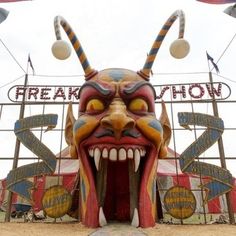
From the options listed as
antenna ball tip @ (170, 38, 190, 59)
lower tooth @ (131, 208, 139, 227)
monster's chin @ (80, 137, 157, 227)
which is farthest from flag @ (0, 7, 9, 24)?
lower tooth @ (131, 208, 139, 227)

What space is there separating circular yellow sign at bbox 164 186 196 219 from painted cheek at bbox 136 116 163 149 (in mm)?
1912

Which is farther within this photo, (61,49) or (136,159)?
(61,49)

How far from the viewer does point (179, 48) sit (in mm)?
5172

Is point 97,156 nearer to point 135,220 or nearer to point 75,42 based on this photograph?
point 135,220

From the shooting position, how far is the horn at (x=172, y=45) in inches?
204

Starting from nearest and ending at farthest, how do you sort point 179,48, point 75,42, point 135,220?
point 135,220
point 179,48
point 75,42

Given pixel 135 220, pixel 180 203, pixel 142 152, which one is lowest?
pixel 135 220

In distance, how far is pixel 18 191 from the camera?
7105 mm

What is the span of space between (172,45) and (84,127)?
1.96 metres

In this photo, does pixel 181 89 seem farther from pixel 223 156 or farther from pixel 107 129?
pixel 107 129

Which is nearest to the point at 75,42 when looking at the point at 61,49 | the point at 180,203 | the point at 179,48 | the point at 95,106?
the point at 61,49

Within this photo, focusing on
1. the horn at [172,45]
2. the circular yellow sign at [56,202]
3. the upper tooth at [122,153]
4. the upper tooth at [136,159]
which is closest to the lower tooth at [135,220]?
the upper tooth at [136,159]

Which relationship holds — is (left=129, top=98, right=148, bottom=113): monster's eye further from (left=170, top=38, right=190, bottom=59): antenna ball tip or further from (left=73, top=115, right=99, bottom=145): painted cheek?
(left=170, top=38, right=190, bottom=59): antenna ball tip

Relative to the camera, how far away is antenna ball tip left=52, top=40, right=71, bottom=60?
508cm
